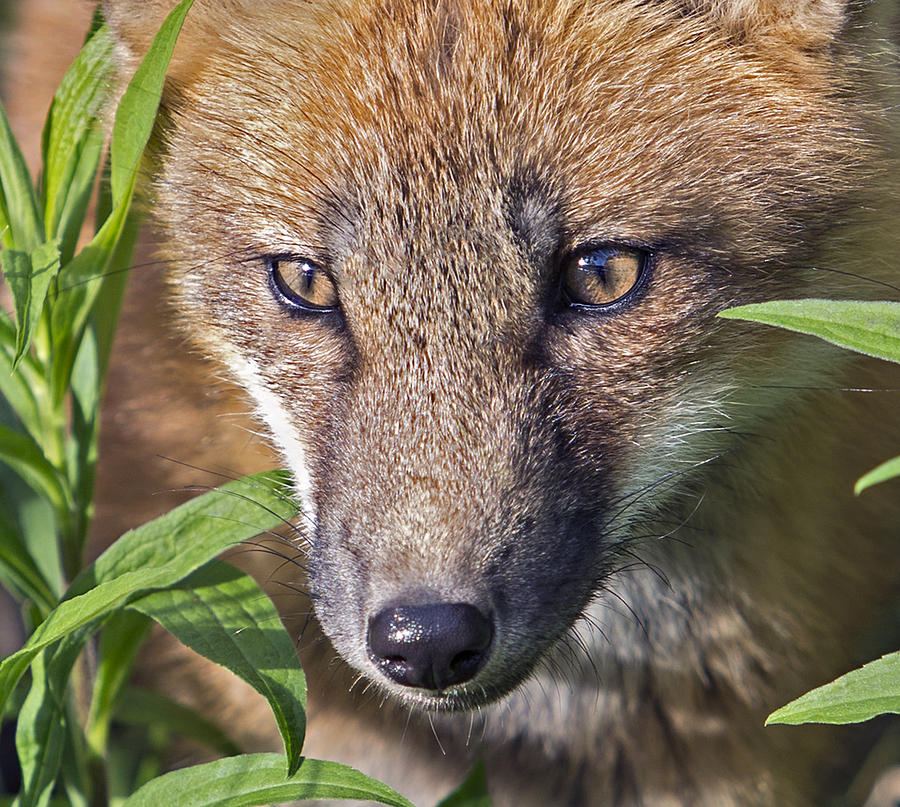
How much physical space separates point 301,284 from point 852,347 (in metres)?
1.15

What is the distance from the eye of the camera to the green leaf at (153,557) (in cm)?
196

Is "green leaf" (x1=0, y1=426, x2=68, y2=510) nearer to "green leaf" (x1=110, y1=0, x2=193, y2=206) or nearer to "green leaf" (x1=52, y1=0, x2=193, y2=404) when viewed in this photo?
"green leaf" (x1=52, y1=0, x2=193, y2=404)

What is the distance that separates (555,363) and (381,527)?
0.48 metres

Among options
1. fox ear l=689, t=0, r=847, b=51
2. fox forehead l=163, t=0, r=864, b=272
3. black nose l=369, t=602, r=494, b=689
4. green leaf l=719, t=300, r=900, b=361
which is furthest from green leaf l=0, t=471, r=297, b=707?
fox ear l=689, t=0, r=847, b=51

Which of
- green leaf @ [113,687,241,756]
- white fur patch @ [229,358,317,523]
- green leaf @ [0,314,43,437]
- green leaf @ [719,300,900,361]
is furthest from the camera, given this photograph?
green leaf @ [113,687,241,756]

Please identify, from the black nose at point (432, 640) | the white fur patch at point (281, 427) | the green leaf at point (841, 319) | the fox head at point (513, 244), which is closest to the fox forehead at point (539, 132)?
the fox head at point (513, 244)

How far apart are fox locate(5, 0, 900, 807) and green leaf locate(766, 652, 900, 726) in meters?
0.57

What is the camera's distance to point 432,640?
2055 millimetres

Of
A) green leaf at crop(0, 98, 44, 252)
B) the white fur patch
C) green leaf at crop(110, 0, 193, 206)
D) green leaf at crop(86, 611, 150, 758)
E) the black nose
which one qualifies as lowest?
green leaf at crop(86, 611, 150, 758)

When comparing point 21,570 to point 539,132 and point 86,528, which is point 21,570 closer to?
point 86,528

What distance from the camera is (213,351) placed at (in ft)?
9.31

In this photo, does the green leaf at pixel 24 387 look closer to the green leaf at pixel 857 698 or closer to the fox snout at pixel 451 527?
the fox snout at pixel 451 527

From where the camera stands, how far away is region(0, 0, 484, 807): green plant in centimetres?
204

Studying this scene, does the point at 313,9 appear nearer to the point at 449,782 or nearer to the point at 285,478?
the point at 285,478
